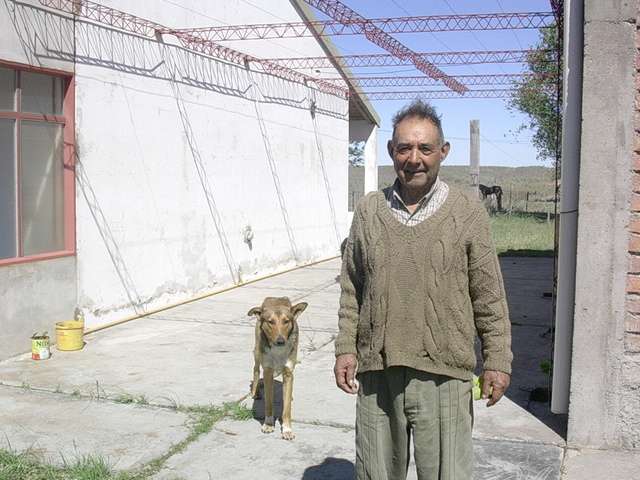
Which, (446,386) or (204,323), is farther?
(204,323)

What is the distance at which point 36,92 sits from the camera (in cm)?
807

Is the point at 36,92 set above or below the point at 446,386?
above

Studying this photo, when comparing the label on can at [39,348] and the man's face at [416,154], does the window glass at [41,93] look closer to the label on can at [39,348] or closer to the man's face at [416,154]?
the label on can at [39,348]

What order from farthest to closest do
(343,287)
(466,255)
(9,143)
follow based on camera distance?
(9,143), (343,287), (466,255)

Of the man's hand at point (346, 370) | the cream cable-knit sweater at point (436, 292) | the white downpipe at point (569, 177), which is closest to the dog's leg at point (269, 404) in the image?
the white downpipe at point (569, 177)

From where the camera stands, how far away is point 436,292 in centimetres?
307

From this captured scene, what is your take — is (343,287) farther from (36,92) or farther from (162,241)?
(162,241)

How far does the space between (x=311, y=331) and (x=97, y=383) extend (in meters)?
3.11

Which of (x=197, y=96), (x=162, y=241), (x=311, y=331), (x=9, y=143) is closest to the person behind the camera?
(x=9, y=143)

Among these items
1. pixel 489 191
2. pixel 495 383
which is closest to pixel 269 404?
pixel 495 383

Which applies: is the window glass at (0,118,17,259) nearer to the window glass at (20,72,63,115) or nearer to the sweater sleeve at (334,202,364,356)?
the window glass at (20,72,63,115)

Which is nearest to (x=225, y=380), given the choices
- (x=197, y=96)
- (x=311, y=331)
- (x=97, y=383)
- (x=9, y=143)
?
(x=97, y=383)

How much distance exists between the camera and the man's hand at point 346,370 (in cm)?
328

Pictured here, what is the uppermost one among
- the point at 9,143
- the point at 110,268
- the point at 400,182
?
the point at 9,143
